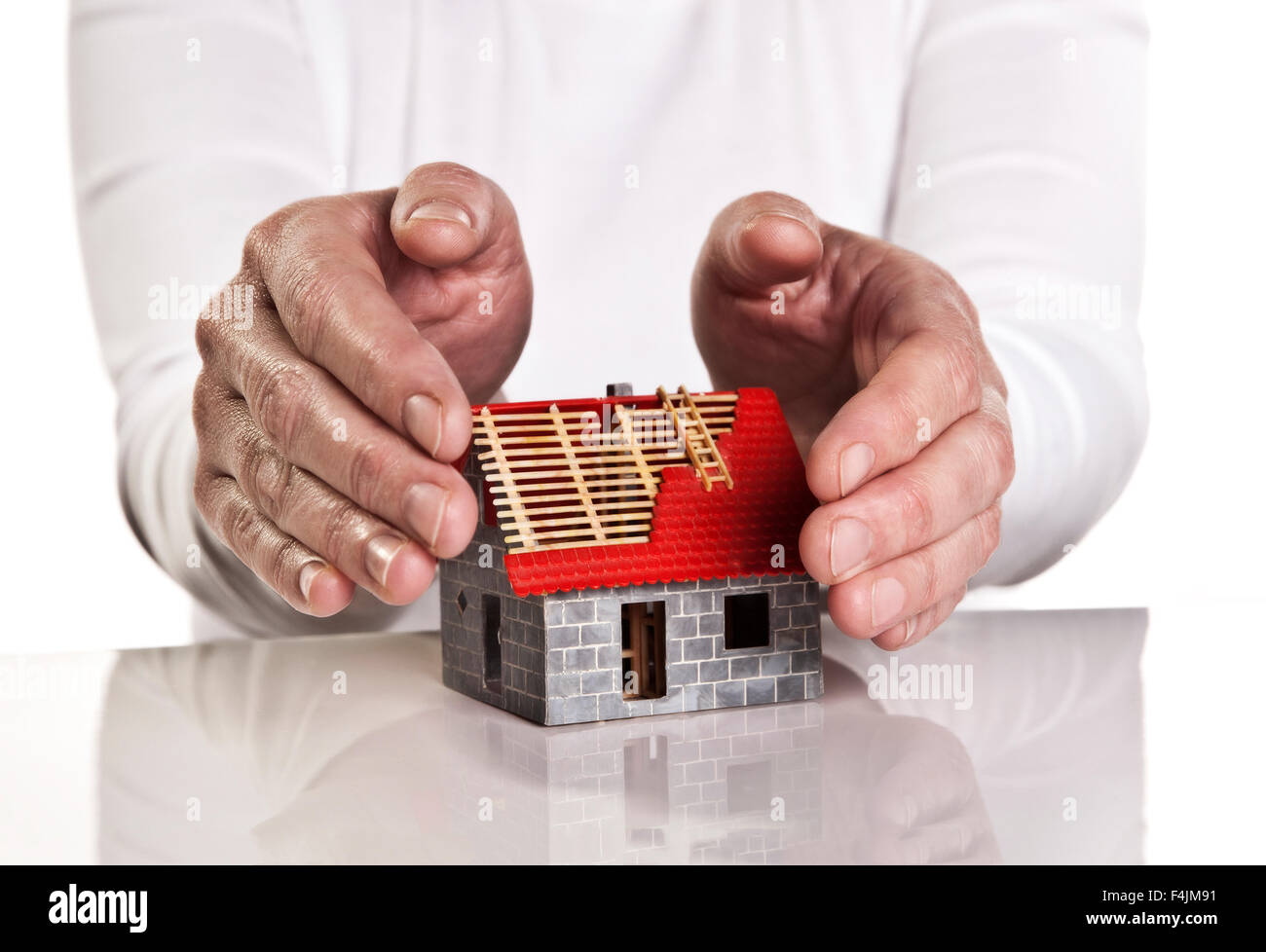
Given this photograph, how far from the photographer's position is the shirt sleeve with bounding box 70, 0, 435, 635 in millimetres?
2398

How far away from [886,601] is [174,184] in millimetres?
1677

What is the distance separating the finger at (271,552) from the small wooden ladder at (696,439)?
0.51 meters

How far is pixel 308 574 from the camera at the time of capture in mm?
1611

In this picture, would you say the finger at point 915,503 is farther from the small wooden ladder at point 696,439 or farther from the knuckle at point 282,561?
the knuckle at point 282,561

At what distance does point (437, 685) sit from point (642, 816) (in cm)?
70

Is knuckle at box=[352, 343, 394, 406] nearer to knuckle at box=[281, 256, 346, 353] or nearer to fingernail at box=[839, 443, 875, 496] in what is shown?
knuckle at box=[281, 256, 346, 353]

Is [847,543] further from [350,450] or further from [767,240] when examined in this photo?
A: [350,450]

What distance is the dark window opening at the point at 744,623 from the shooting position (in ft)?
6.38

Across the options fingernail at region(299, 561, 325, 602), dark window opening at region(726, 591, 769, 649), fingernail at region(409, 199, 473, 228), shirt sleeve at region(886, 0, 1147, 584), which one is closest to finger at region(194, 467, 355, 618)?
fingernail at region(299, 561, 325, 602)

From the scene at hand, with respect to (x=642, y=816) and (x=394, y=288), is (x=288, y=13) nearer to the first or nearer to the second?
(x=394, y=288)

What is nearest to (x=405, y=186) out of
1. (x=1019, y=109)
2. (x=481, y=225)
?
(x=481, y=225)

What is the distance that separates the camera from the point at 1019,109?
8.97 feet

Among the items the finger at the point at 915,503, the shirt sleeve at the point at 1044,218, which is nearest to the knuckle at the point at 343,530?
the finger at the point at 915,503

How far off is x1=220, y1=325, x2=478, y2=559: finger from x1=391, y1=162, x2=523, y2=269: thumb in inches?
8.7
